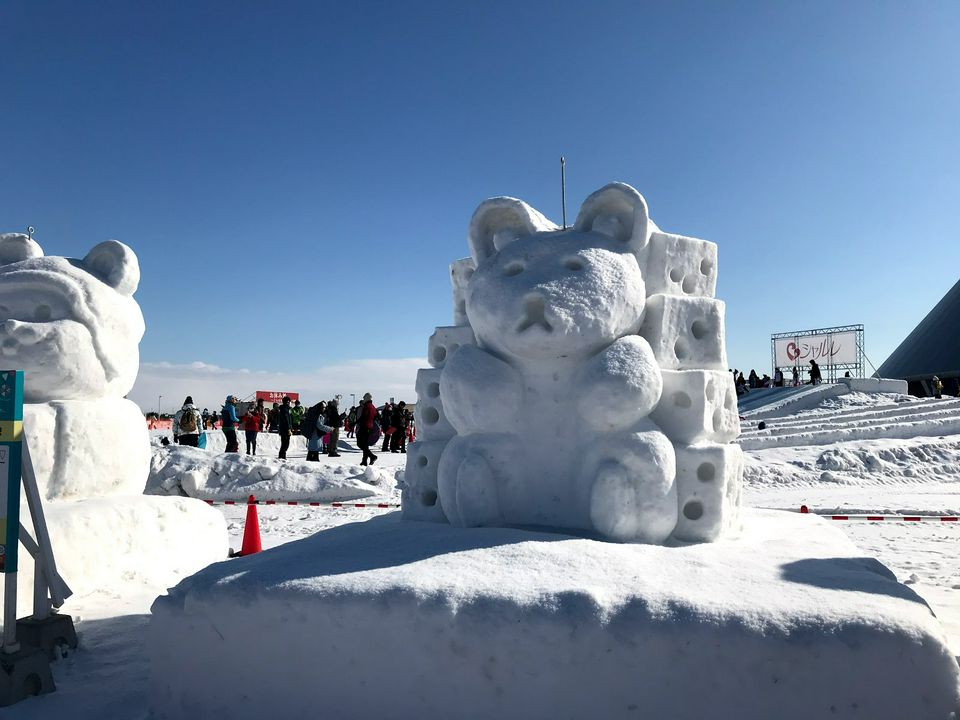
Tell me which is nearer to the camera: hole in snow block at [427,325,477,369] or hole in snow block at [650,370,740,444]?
hole in snow block at [650,370,740,444]

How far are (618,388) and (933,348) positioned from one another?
38667 millimetres

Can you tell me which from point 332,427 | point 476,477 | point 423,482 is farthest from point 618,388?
point 332,427

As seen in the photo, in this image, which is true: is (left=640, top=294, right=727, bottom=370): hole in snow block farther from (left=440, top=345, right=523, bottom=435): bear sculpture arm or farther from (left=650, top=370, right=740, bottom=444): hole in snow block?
(left=440, top=345, right=523, bottom=435): bear sculpture arm

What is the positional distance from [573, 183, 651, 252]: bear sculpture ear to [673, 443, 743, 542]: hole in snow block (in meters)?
1.21

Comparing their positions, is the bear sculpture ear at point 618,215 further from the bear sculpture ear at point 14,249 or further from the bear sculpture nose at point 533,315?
the bear sculpture ear at point 14,249

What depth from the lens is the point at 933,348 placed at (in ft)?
115

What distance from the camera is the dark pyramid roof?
3341 cm

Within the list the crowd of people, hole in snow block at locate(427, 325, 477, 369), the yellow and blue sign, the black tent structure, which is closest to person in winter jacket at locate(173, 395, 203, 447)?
the crowd of people

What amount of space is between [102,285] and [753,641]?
5104mm

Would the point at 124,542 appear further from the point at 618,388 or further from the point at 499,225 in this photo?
the point at 618,388

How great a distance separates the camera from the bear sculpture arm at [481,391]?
3762mm

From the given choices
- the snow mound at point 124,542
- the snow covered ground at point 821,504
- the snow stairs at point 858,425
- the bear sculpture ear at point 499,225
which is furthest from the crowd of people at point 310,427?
the bear sculpture ear at point 499,225

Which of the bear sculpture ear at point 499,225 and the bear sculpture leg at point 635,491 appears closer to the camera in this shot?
the bear sculpture leg at point 635,491

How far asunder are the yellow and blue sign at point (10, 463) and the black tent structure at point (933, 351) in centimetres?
3308
